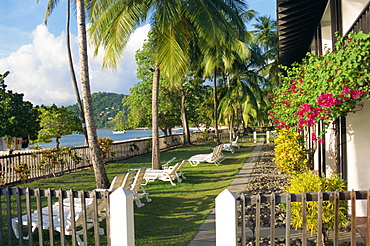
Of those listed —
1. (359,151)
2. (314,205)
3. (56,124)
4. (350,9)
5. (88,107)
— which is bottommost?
(314,205)

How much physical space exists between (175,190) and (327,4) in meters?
6.49

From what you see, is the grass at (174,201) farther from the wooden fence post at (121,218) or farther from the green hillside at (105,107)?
the green hillside at (105,107)

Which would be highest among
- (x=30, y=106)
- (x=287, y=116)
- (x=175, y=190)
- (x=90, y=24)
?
(x=90, y=24)

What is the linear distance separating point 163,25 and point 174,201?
5663 mm

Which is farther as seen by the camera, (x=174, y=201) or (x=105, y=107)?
(x=105, y=107)

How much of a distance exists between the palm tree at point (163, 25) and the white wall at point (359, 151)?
581 cm

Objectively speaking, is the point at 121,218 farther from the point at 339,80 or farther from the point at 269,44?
the point at 269,44

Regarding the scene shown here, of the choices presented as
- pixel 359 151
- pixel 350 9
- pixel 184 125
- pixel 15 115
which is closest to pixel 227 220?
pixel 359 151

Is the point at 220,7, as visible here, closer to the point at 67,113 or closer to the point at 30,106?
the point at 67,113

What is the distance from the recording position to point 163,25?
10.1 metres

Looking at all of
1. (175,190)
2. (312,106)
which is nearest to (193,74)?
(175,190)

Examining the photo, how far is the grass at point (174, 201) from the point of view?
17.8 feet

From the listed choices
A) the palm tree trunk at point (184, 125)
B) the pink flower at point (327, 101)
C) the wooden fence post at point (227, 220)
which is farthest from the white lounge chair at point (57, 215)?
the palm tree trunk at point (184, 125)

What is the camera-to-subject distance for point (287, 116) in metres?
6.75
